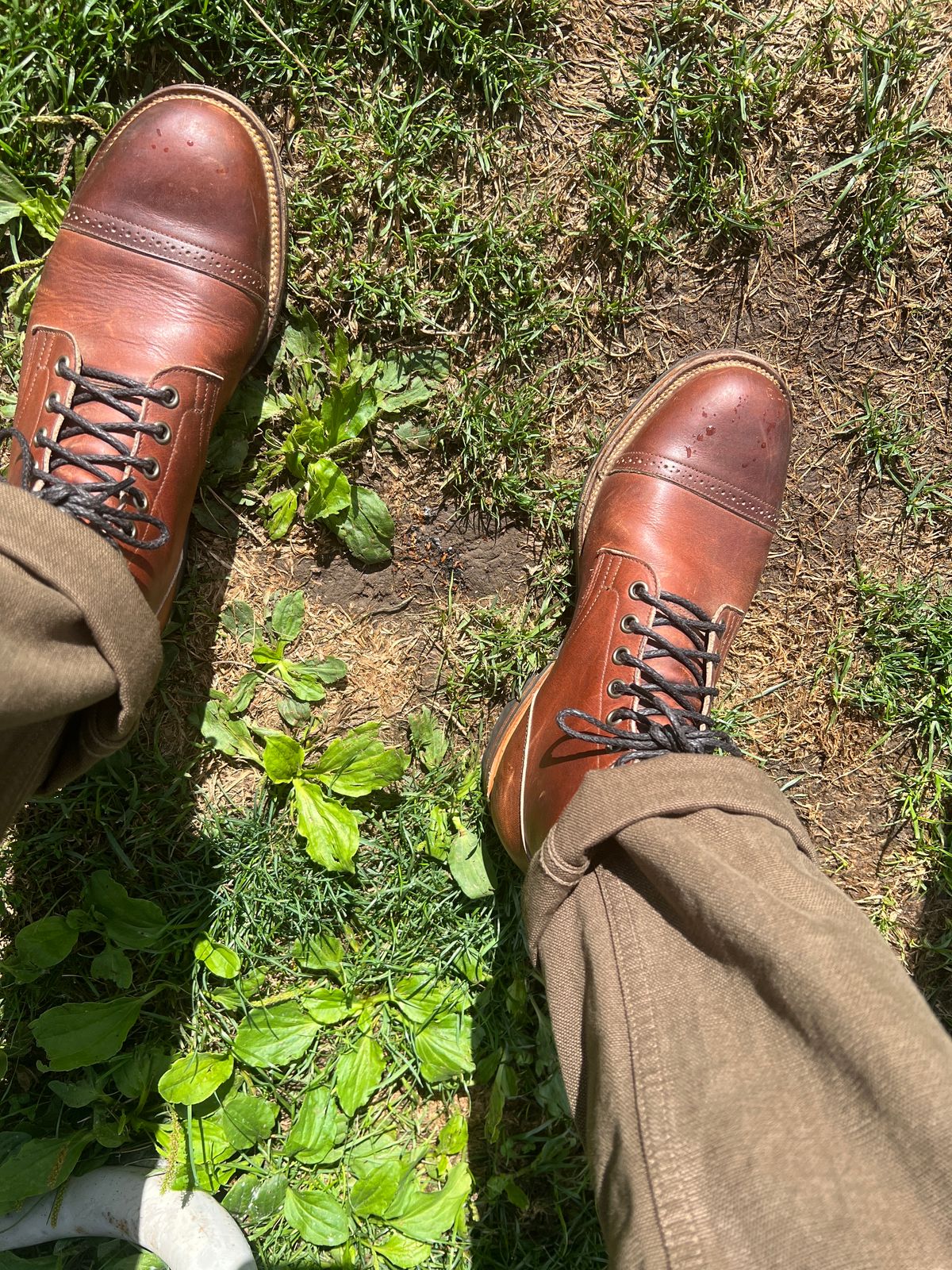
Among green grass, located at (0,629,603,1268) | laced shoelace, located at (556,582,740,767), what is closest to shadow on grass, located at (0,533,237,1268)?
green grass, located at (0,629,603,1268)

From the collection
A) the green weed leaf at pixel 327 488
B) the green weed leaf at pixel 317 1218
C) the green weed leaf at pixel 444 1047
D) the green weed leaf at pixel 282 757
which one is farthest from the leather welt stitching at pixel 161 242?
the green weed leaf at pixel 317 1218

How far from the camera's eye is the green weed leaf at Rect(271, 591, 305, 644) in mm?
1932

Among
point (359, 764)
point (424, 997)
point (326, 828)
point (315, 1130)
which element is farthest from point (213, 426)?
point (315, 1130)

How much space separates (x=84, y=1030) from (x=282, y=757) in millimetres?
719

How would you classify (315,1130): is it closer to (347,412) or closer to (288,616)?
(288,616)

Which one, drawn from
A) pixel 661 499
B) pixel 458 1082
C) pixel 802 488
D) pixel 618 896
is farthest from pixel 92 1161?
pixel 802 488

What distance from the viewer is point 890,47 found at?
187 centimetres

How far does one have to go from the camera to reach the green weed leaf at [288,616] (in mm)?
1932

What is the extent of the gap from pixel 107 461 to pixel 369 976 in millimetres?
1223

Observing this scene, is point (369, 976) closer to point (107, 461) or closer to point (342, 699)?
point (342, 699)

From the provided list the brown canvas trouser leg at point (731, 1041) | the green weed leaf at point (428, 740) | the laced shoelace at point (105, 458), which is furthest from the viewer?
the green weed leaf at point (428, 740)

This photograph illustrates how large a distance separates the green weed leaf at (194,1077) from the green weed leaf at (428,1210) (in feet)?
1.56

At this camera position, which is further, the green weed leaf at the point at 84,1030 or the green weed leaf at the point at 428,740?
the green weed leaf at the point at 428,740

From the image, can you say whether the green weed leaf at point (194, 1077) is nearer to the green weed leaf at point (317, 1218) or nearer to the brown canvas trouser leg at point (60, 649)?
the green weed leaf at point (317, 1218)
